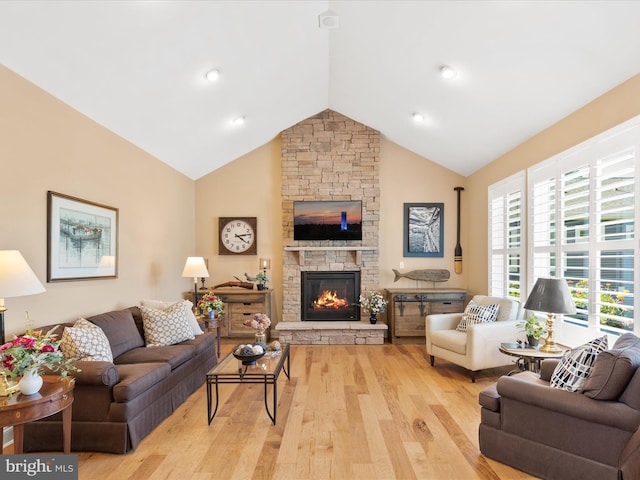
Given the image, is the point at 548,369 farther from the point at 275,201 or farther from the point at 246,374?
the point at 275,201

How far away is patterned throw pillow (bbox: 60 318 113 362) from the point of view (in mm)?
3004

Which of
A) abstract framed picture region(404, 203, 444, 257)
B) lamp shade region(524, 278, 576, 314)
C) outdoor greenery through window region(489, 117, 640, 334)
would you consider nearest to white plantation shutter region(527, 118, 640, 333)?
outdoor greenery through window region(489, 117, 640, 334)

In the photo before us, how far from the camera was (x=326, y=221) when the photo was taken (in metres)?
6.64

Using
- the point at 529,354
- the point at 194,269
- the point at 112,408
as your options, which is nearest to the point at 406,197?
the point at 194,269

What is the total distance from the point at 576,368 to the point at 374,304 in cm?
398

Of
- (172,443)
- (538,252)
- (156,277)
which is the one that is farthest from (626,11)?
(156,277)

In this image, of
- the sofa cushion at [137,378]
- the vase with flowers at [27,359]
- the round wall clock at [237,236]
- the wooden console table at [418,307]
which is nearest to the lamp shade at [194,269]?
the round wall clock at [237,236]

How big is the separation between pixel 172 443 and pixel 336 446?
123 centimetres

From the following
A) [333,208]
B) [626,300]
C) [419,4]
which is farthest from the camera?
[333,208]

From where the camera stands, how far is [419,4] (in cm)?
338

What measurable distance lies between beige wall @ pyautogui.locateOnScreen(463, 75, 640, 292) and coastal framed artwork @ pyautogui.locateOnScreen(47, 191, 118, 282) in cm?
473

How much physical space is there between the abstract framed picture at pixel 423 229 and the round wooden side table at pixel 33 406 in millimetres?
5441

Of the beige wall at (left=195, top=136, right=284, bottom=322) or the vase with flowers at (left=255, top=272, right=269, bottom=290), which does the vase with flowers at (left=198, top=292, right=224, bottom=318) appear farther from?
the beige wall at (left=195, top=136, right=284, bottom=322)

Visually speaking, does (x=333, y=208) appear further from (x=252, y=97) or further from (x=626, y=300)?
(x=626, y=300)
